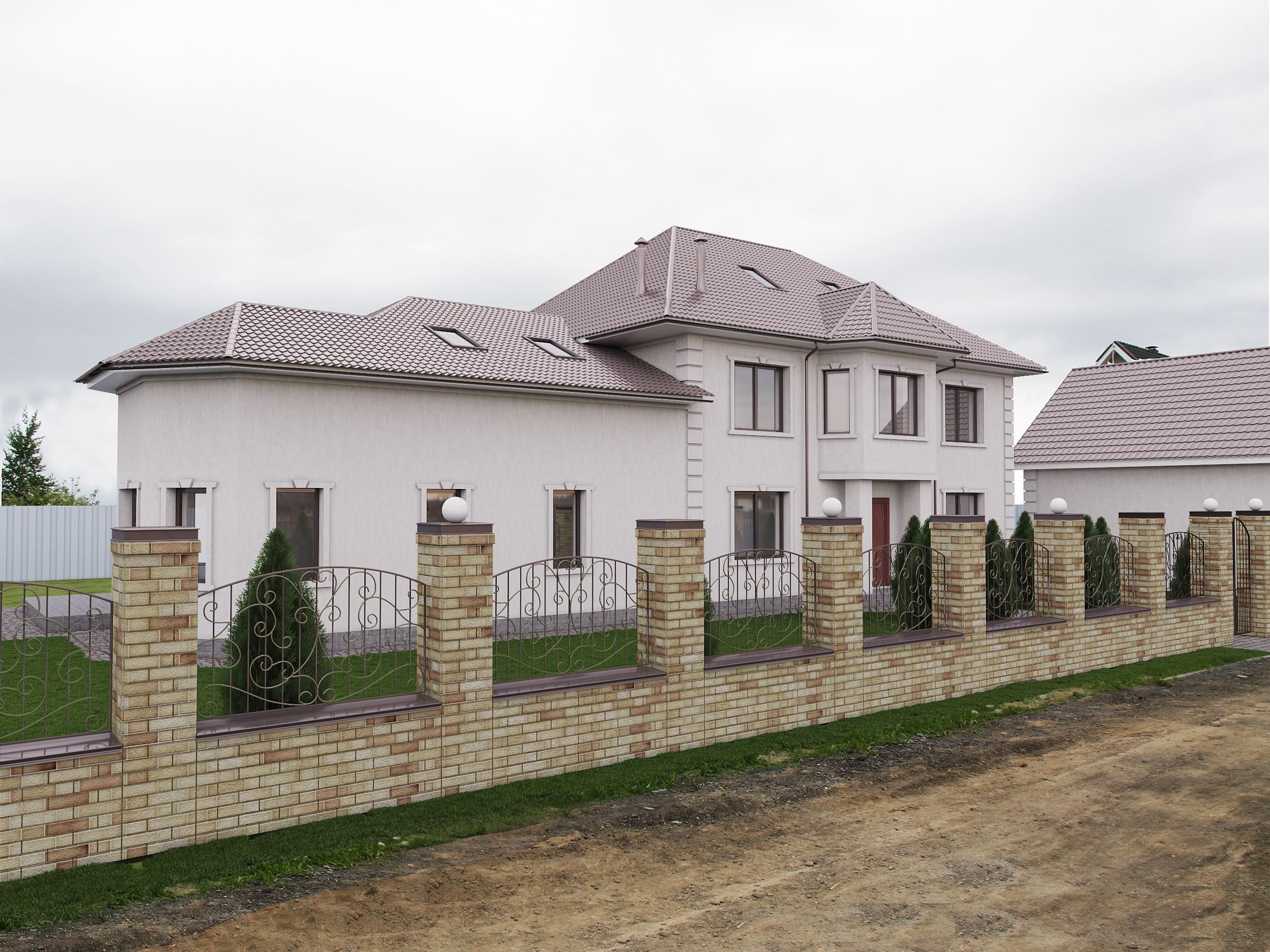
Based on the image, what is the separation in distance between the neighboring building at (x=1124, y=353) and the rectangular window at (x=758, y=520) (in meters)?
16.7

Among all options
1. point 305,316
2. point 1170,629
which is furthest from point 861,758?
point 305,316

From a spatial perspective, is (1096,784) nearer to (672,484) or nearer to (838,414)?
(672,484)

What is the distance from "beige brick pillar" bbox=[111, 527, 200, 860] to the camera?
505 centimetres

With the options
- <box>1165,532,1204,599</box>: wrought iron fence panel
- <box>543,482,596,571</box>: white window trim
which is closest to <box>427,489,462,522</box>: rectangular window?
<box>543,482,596,571</box>: white window trim

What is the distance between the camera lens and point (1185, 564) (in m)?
13.8

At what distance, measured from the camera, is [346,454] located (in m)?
12.9

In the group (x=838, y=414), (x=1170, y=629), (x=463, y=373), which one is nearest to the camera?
(x=1170, y=629)

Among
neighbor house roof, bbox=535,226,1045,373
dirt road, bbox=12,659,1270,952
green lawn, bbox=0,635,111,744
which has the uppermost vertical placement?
neighbor house roof, bbox=535,226,1045,373

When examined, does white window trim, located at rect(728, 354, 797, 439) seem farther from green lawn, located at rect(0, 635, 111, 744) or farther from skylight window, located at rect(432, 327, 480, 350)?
green lawn, located at rect(0, 635, 111, 744)

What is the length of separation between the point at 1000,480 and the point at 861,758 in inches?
603

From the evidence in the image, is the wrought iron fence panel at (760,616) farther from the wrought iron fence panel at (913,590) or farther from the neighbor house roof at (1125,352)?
the neighbor house roof at (1125,352)

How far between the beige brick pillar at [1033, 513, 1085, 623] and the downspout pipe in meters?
7.10

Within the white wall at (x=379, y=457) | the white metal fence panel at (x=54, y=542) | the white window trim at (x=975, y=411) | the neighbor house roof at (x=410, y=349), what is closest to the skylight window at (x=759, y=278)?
the neighbor house roof at (x=410, y=349)

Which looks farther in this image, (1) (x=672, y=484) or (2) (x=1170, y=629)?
(1) (x=672, y=484)
